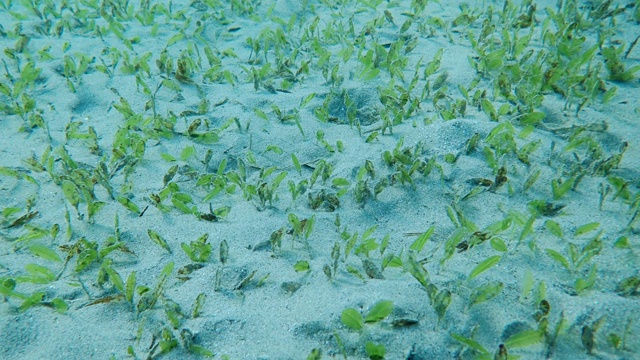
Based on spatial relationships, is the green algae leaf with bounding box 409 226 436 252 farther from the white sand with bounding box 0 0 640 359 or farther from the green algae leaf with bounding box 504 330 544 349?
the green algae leaf with bounding box 504 330 544 349

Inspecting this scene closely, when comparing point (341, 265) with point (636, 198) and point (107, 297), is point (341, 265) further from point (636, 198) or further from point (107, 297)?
point (636, 198)

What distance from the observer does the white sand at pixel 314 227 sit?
1985 mm

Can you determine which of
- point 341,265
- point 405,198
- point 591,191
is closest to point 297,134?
point 405,198

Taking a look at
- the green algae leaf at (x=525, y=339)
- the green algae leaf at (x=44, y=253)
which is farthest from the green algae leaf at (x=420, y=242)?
the green algae leaf at (x=44, y=253)

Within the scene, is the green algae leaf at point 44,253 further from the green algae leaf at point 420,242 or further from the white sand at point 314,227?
the green algae leaf at point 420,242

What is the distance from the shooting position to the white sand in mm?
1985

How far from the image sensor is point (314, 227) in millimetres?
2537

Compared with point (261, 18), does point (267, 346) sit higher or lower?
lower

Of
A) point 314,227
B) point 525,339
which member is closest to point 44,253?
point 314,227

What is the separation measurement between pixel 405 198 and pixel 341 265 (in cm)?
64

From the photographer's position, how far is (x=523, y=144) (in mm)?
3012

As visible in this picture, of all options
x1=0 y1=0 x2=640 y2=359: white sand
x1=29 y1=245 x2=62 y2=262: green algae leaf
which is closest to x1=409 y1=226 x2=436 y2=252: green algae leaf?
x1=0 y1=0 x2=640 y2=359: white sand

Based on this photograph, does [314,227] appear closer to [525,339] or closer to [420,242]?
[420,242]

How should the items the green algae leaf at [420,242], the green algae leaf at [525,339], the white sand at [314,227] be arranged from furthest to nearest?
the green algae leaf at [420,242], the white sand at [314,227], the green algae leaf at [525,339]
